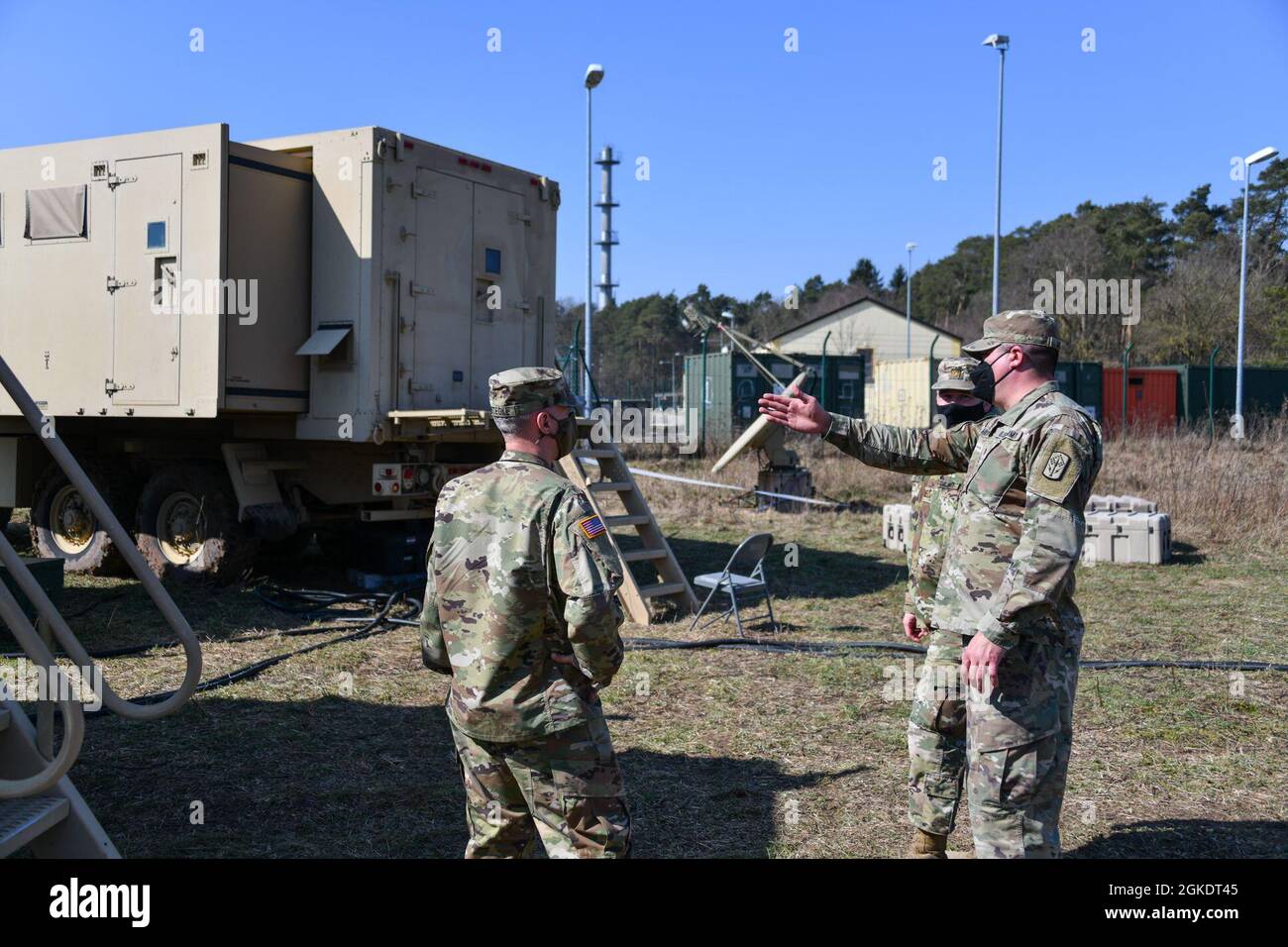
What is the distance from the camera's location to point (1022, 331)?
11.0ft

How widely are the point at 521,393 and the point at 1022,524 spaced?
57.2 inches

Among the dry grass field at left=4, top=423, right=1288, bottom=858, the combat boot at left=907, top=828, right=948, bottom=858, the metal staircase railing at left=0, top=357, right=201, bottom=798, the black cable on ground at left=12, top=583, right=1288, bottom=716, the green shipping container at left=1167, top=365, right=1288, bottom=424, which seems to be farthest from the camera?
the green shipping container at left=1167, top=365, right=1288, bottom=424

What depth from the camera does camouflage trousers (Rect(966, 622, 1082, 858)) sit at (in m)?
3.05

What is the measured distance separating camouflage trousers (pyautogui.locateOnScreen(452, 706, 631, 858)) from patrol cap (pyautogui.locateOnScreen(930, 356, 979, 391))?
186 cm

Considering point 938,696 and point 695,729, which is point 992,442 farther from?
point 695,729

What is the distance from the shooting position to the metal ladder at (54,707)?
9.15 ft

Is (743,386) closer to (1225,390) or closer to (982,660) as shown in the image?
(1225,390)

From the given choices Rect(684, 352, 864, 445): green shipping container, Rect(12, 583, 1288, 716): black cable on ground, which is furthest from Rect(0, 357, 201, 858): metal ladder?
Rect(684, 352, 864, 445): green shipping container

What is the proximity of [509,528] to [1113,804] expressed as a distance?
299 cm

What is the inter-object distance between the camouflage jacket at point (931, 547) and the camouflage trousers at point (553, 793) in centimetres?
179

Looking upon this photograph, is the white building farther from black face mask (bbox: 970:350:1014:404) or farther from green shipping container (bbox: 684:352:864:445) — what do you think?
black face mask (bbox: 970:350:1014:404)

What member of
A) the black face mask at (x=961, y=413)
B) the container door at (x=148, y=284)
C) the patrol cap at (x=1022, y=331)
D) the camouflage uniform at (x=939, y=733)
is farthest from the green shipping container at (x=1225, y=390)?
the patrol cap at (x=1022, y=331)

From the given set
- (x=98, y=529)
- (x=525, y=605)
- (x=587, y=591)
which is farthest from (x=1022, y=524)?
(x=98, y=529)

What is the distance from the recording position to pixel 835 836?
13.5 ft
